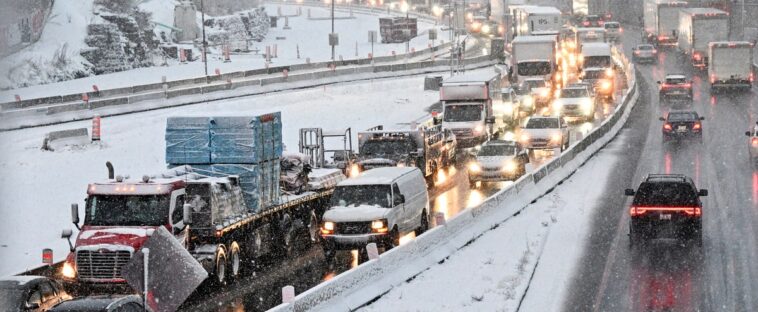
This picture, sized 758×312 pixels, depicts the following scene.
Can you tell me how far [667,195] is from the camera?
28.5 metres

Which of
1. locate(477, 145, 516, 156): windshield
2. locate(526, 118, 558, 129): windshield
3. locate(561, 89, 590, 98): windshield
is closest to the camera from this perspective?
locate(477, 145, 516, 156): windshield

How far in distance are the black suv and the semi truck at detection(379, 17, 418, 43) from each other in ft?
304

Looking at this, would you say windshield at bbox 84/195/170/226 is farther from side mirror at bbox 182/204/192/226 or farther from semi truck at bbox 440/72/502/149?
semi truck at bbox 440/72/502/149

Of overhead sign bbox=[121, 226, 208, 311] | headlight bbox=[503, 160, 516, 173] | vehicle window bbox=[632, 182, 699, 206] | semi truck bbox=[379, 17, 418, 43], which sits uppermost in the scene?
semi truck bbox=[379, 17, 418, 43]

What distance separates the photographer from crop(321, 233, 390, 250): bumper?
28.5 metres

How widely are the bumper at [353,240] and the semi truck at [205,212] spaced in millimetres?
1854

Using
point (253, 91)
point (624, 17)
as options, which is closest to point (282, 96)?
point (253, 91)

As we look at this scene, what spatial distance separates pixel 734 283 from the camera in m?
25.2

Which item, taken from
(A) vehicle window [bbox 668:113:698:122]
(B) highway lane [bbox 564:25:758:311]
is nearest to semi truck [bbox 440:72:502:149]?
(B) highway lane [bbox 564:25:758:311]

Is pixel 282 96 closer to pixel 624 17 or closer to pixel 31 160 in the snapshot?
pixel 31 160

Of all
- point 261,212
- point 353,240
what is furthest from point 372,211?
point 261,212

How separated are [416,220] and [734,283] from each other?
927 cm

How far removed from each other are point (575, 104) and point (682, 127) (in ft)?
30.9

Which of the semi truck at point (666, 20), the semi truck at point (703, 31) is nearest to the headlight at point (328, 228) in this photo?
the semi truck at point (703, 31)
